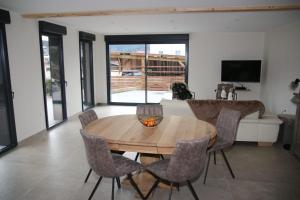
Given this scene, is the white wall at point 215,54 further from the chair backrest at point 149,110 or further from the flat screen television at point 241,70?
the chair backrest at point 149,110

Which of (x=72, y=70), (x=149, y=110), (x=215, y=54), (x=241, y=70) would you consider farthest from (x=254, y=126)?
(x=72, y=70)

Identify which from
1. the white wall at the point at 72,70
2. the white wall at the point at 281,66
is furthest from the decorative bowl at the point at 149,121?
the white wall at the point at 72,70

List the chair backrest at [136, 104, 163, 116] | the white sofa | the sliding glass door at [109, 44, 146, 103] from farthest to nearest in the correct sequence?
the sliding glass door at [109, 44, 146, 103] → the white sofa → the chair backrest at [136, 104, 163, 116]

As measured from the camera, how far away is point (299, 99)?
3.61 metres

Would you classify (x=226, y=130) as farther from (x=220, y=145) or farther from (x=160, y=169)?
(x=160, y=169)

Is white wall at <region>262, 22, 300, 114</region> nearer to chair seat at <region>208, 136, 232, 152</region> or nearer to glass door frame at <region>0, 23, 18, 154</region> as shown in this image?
chair seat at <region>208, 136, 232, 152</region>

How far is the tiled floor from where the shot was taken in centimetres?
271

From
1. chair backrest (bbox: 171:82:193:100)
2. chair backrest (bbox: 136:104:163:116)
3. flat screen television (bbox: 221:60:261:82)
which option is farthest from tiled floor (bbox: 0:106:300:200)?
flat screen television (bbox: 221:60:261:82)

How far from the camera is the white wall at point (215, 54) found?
23.2ft

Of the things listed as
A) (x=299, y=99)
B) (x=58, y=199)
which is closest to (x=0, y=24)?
(x=58, y=199)

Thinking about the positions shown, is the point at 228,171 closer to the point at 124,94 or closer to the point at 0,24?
the point at 0,24

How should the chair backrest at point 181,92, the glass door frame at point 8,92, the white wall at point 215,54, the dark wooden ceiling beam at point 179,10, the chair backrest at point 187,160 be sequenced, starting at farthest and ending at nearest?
1. the white wall at point 215,54
2. the chair backrest at point 181,92
3. the glass door frame at point 8,92
4. the dark wooden ceiling beam at point 179,10
5. the chair backrest at point 187,160

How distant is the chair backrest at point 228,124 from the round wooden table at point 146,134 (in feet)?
1.39

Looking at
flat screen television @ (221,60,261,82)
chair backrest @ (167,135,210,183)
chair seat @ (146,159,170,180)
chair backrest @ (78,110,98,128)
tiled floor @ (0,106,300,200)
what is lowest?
tiled floor @ (0,106,300,200)
